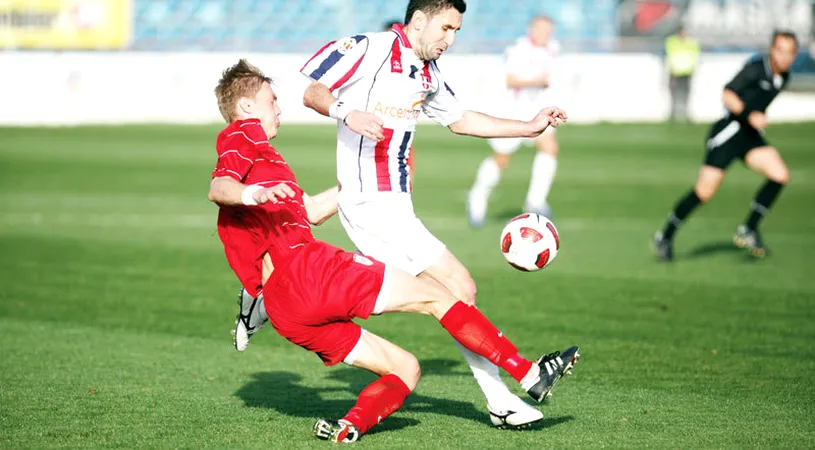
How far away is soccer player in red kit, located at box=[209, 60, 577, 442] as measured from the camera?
5.45 m

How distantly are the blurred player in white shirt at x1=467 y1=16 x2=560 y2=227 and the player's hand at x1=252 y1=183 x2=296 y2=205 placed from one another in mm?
10281

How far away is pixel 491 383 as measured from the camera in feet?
19.6

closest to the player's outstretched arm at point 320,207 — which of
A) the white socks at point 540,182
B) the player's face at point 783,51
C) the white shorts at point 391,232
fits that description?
the white shorts at point 391,232

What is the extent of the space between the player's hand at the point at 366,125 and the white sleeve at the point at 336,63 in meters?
0.65

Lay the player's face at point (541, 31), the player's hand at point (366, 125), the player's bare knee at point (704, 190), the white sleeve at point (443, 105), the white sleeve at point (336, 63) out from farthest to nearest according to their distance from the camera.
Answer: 1. the player's face at point (541, 31)
2. the player's bare knee at point (704, 190)
3. the white sleeve at point (443, 105)
4. the white sleeve at point (336, 63)
5. the player's hand at point (366, 125)

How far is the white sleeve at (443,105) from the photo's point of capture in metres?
6.51

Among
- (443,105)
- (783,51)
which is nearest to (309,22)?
(783,51)

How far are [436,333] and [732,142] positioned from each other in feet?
16.0

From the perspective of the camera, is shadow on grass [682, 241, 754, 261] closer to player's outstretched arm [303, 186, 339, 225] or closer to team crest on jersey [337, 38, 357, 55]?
player's outstretched arm [303, 186, 339, 225]

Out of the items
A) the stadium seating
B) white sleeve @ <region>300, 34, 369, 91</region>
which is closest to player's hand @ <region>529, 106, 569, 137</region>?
white sleeve @ <region>300, 34, 369, 91</region>

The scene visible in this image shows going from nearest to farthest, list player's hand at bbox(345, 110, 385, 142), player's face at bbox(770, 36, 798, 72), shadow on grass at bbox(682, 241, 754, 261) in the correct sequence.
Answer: player's hand at bbox(345, 110, 385, 142) → player's face at bbox(770, 36, 798, 72) → shadow on grass at bbox(682, 241, 754, 261)

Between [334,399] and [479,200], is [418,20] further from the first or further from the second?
[479,200]

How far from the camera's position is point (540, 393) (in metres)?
5.58

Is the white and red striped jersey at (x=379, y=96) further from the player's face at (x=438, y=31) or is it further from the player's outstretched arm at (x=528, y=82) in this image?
the player's outstretched arm at (x=528, y=82)
